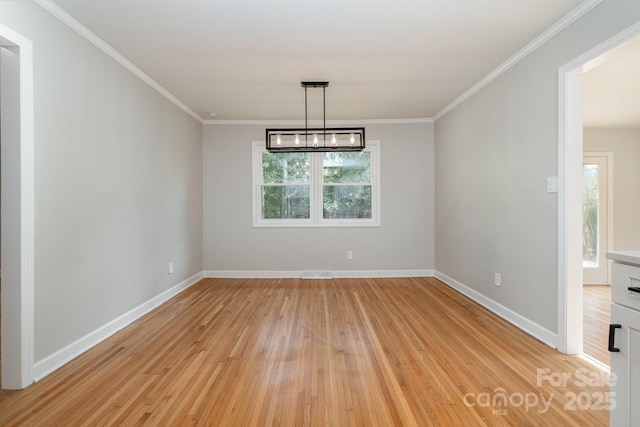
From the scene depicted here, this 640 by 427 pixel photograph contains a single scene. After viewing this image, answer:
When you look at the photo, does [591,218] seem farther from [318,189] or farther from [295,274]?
[295,274]

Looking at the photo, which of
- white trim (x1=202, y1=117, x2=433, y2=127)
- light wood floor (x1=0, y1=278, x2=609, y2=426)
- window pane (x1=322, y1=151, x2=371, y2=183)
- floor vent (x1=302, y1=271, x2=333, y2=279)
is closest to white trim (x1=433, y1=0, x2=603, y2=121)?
white trim (x1=202, y1=117, x2=433, y2=127)

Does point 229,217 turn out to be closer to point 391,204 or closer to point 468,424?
point 391,204

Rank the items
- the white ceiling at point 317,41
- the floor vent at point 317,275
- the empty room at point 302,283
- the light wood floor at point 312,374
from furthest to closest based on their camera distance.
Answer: the floor vent at point 317,275 → the white ceiling at point 317,41 → the empty room at point 302,283 → the light wood floor at point 312,374

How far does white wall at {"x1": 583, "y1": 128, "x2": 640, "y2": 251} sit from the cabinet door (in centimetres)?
508

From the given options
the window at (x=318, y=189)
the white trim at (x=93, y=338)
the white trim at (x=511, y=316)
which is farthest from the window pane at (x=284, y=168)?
the white trim at (x=511, y=316)

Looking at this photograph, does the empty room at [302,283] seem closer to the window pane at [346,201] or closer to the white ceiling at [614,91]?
the white ceiling at [614,91]

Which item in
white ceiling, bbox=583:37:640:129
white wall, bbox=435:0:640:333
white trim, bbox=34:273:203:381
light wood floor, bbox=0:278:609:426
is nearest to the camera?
light wood floor, bbox=0:278:609:426

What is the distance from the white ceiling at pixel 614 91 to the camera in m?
3.10

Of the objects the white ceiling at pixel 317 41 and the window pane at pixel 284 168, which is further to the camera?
the window pane at pixel 284 168

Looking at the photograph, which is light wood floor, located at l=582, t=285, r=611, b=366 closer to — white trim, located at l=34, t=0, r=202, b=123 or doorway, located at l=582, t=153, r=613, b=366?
doorway, located at l=582, t=153, r=613, b=366

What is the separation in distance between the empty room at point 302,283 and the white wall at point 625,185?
0.04 metres

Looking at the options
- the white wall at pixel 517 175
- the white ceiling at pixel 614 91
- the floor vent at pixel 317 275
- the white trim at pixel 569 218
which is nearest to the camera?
the white trim at pixel 569 218

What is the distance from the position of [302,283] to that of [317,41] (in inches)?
134

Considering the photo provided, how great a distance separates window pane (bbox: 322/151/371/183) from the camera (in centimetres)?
556
